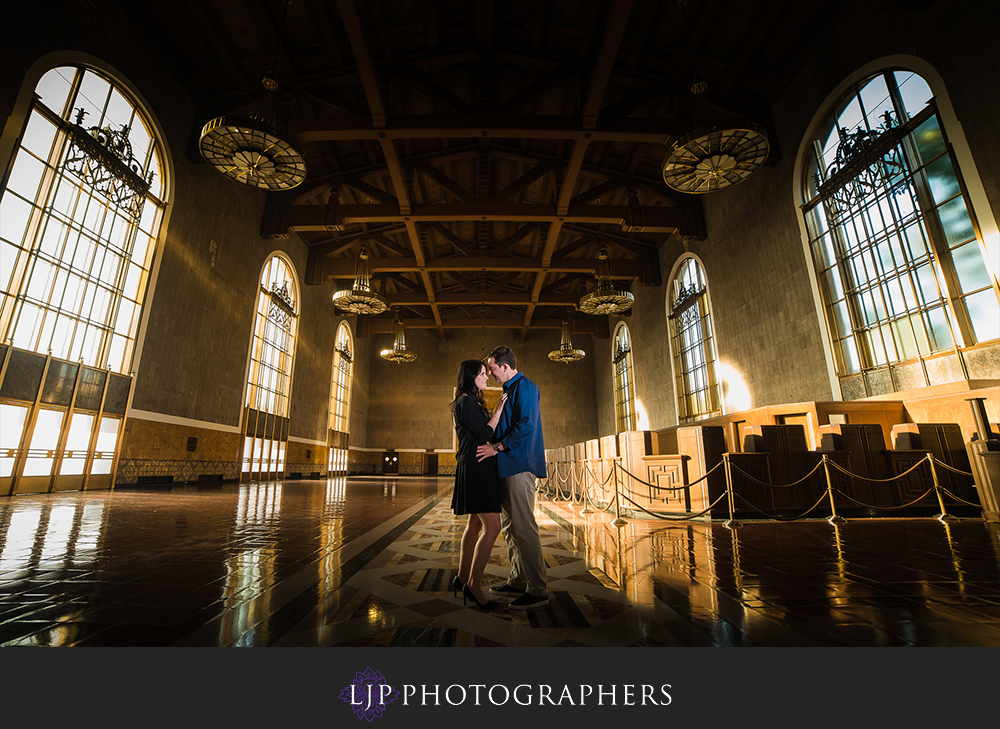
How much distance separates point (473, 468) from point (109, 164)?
1255 cm

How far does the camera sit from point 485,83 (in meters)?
11.8

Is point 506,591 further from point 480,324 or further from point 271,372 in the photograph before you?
point 480,324

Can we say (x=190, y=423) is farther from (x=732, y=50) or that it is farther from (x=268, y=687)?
(x=732, y=50)

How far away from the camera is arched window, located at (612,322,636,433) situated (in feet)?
70.7

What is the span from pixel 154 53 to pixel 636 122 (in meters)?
12.3

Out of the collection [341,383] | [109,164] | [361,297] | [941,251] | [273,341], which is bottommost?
[941,251]

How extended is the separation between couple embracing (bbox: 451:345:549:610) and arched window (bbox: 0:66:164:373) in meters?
10.4

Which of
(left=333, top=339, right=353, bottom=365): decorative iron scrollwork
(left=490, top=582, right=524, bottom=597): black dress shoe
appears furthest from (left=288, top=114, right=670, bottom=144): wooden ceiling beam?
(left=333, top=339, right=353, bottom=365): decorative iron scrollwork

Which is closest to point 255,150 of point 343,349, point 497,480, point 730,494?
point 497,480

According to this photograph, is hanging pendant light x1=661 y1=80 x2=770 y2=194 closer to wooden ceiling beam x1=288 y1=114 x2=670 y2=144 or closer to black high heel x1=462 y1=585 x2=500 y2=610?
wooden ceiling beam x1=288 y1=114 x2=670 y2=144

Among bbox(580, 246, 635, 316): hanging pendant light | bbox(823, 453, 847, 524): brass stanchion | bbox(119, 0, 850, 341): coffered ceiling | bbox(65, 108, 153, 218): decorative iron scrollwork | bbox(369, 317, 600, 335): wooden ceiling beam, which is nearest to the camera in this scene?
bbox(823, 453, 847, 524): brass stanchion

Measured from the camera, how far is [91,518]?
504 centimetres

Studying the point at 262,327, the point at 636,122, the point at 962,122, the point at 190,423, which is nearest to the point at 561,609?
the point at 962,122

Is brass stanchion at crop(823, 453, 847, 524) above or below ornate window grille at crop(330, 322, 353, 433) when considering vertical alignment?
below
